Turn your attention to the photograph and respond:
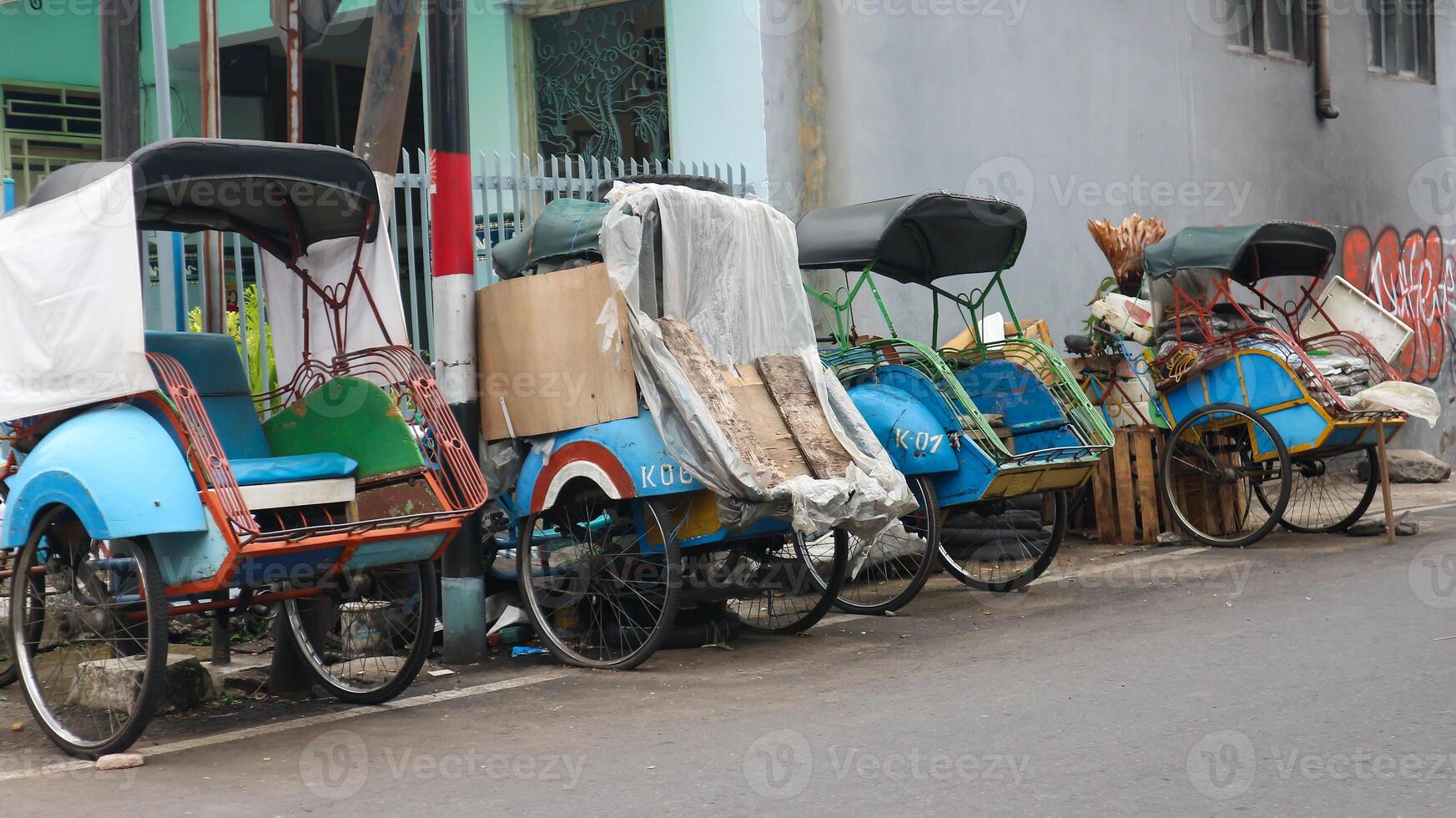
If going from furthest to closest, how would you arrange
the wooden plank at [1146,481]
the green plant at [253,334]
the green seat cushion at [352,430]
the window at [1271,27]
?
the window at [1271,27] < the wooden plank at [1146,481] < the green plant at [253,334] < the green seat cushion at [352,430]

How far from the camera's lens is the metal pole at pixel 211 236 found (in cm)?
837

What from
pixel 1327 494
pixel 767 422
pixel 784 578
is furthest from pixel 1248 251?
pixel 767 422

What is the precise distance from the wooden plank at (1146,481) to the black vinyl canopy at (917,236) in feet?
7.14

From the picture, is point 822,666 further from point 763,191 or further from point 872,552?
point 763,191

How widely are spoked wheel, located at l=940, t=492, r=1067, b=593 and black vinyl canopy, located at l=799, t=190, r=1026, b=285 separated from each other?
5.43ft

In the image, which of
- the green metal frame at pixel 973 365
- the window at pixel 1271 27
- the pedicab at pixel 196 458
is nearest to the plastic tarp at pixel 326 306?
the pedicab at pixel 196 458

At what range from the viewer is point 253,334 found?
9.30 m

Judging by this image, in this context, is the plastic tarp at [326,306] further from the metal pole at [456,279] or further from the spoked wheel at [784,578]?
the spoked wheel at [784,578]

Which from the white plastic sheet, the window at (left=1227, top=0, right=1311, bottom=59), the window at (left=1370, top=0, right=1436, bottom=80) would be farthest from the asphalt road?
the window at (left=1370, top=0, right=1436, bottom=80)

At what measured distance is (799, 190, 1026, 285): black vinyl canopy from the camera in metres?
8.86

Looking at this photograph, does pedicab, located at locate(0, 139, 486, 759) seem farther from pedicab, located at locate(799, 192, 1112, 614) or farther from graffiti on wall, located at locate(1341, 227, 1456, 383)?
graffiti on wall, located at locate(1341, 227, 1456, 383)

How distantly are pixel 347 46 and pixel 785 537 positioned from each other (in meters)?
10.5

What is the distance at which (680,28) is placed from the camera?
1189 centimetres

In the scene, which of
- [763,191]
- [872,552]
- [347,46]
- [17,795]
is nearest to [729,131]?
[763,191]
